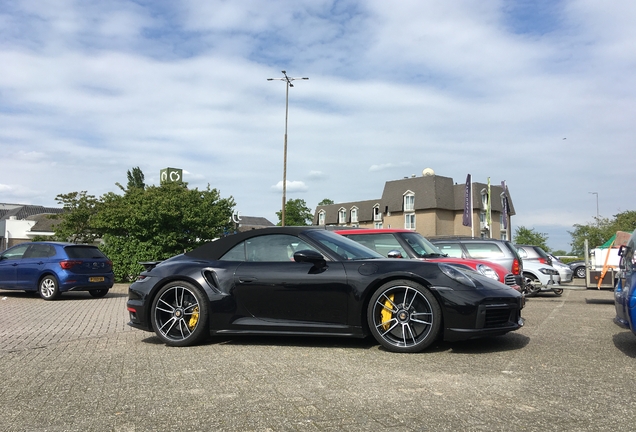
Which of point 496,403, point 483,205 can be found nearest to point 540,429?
point 496,403

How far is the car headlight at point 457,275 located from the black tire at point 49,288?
1183 centimetres

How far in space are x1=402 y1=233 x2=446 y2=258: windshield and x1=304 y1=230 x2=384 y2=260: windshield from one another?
9.06 ft

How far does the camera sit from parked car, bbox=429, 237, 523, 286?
42.7 feet

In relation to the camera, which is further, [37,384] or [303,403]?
[37,384]

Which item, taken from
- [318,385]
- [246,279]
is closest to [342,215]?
[246,279]

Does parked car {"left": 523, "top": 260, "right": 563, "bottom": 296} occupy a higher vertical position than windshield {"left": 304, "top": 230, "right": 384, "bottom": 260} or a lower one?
lower

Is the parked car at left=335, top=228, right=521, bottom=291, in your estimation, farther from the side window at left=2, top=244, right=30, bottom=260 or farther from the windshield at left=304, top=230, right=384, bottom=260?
the side window at left=2, top=244, right=30, bottom=260

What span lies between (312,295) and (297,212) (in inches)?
3819

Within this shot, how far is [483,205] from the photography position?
81.4 meters

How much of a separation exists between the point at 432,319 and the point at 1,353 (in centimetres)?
459

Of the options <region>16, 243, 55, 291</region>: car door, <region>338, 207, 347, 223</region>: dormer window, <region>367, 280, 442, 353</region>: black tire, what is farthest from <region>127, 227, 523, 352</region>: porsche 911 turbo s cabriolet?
<region>338, 207, 347, 223</region>: dormer window

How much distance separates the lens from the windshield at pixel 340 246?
6281 millimetres

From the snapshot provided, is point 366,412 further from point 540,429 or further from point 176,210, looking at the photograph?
point 176,210

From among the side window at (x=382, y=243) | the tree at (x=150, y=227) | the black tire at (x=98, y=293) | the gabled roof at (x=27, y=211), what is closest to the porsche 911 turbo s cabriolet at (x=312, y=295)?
the side window at (x=382, y=243)
